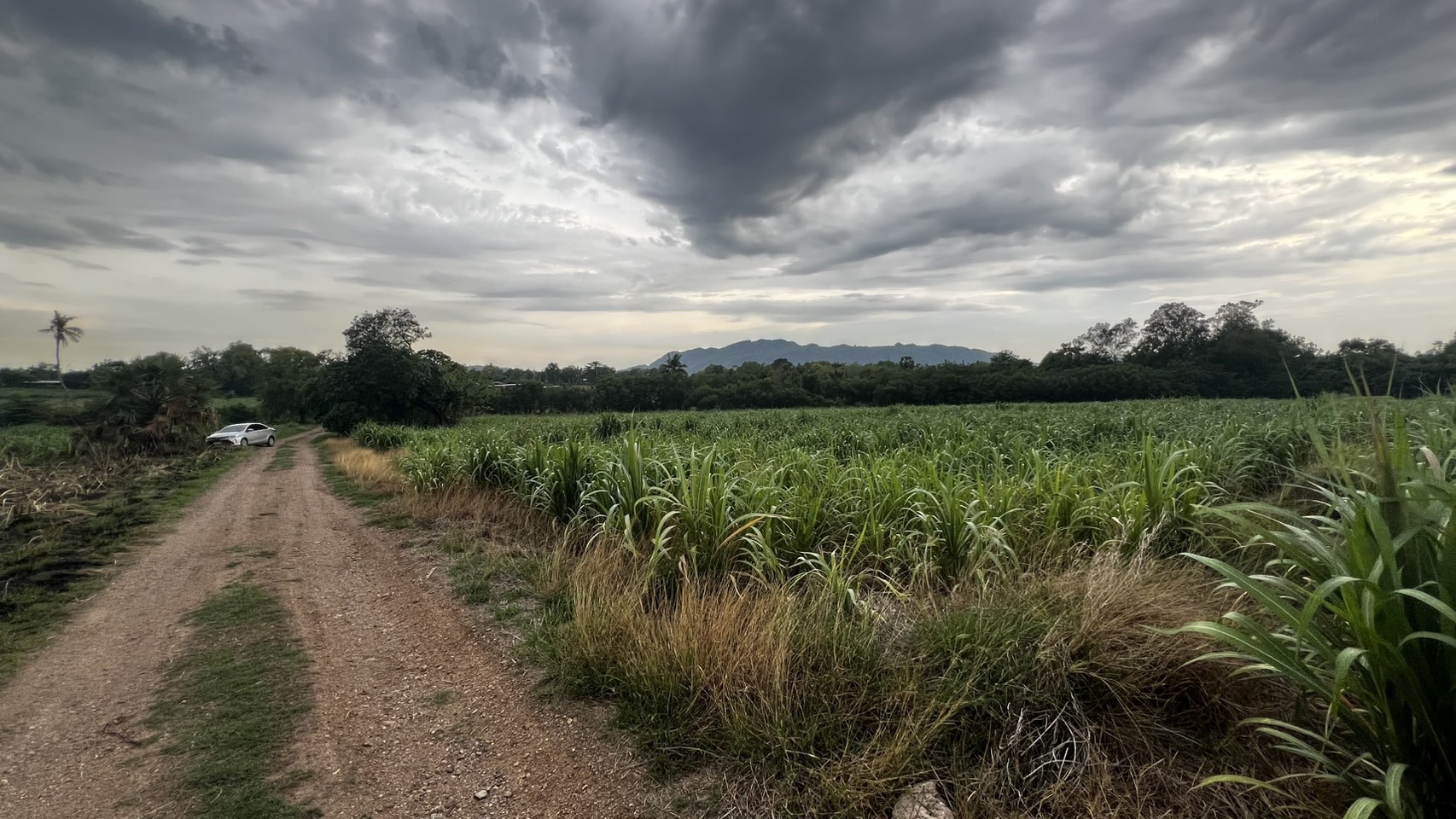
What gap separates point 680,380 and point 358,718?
202 feet

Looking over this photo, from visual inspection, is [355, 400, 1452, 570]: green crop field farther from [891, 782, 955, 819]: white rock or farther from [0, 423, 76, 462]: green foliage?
[0, 423, 76, 462]: green foliage

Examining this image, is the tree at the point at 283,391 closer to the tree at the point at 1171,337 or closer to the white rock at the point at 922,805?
the white rock at the point at 922,805

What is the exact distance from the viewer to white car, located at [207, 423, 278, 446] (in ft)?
91.9

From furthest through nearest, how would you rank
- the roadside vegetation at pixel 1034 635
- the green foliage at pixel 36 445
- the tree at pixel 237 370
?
the tree at pixel 237 370 → the green foliage at pixel 36 445 → the roadside vegetation at pixel 1034 635

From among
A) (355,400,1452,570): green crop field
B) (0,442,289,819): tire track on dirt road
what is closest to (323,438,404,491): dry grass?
(0,442,289,819): tire track on dirt road

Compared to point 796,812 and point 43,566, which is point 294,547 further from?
point 796,812

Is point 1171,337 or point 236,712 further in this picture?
point 1171,337

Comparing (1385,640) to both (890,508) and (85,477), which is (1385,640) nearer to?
(890,508)

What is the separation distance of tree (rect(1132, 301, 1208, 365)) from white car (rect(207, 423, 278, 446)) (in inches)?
2903

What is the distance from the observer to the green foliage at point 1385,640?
178cm

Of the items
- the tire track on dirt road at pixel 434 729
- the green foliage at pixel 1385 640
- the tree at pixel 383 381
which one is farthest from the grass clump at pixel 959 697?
the tree at pixel 383 381

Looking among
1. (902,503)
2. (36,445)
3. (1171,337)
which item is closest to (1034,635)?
(902,503)

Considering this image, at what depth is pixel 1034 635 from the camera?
290 cm

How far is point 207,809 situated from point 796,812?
261 cm
